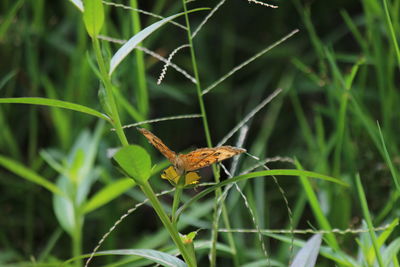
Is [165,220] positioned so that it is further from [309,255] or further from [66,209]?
[66,209]

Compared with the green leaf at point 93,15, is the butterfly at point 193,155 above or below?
below

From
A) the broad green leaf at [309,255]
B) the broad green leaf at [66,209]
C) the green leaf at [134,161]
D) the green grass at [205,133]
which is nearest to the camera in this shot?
the green leaf at [134,161]

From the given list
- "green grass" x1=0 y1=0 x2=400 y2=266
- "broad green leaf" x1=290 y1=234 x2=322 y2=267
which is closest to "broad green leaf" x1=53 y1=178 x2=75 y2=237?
"green grass" x1=0 y1=0 x2=400 y2=266

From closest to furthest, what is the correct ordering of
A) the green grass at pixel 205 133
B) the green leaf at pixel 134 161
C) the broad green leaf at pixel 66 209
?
the green leaf at pixel 134 161 → the green grass at pixel 205 133 → the broad green leaf at pixel 66 209

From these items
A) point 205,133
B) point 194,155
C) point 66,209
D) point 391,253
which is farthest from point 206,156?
point 205,133

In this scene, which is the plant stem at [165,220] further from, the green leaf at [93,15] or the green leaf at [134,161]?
the green leaf at [93,15]

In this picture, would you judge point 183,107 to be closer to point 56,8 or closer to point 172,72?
point 172,72

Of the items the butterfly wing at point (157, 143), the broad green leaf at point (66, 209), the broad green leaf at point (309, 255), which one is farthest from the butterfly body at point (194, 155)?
the broad green leaf at point (66, 209)
